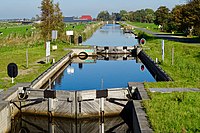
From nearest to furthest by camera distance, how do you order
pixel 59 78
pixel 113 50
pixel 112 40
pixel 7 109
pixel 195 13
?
1. pixel 7 109
2. pixel 59 78
3. pixel 113 50
4. pixel 195 13
5. pixel 112 40

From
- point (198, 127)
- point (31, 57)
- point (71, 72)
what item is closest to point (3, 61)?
point (31, 57)

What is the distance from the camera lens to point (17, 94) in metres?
12.2

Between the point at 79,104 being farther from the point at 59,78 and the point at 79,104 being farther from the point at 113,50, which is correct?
the point at 113,50

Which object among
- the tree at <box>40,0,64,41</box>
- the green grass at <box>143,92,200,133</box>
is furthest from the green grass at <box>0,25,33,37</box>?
the green grass at <box>143,92,200,133</box>

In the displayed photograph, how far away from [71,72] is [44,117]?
9.57 m

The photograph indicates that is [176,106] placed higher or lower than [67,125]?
higher

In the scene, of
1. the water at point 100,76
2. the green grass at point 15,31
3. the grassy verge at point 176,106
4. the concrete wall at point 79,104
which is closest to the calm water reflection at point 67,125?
the concrete wall at point 79,104

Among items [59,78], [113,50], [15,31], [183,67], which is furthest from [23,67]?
[15,31]

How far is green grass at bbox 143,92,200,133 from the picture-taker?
8008 mm

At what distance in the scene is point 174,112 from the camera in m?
9.18

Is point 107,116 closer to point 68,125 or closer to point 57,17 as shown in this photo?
point 68,125

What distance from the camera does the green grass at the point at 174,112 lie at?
8.01m

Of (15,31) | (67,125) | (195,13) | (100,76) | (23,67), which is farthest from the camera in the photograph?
(15,31)

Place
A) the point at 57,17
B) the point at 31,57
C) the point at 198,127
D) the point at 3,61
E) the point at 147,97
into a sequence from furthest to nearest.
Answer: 1. the point at 57,17
2. the point at 31,57
3. the point at 3,61
4. the point at 147,97
5. the point at 198,127
